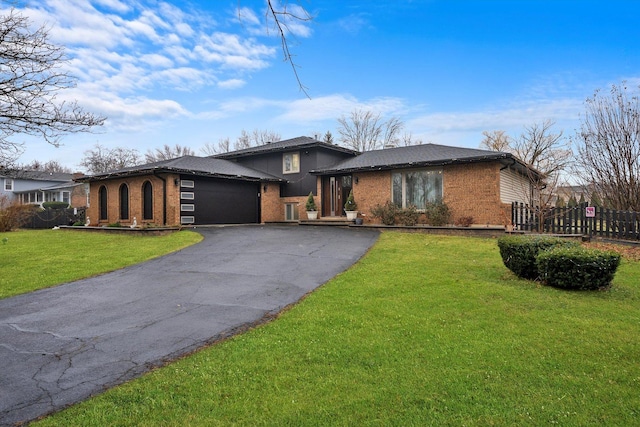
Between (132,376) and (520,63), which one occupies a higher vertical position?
(520,63)

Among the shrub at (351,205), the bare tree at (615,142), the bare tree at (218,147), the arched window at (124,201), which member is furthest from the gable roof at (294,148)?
the bare tree at (218,147)

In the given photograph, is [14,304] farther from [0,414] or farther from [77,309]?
[0,414]

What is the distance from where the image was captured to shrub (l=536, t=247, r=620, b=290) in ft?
20.5

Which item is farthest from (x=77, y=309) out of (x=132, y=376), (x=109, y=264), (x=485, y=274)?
(x=485, y=274)

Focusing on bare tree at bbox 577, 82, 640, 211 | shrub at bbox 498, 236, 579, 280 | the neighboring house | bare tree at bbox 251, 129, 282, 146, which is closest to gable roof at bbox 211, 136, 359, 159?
bare tree at bbox 577, 82, 640, 211

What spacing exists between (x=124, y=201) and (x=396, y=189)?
1442cm

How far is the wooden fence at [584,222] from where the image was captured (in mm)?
12570

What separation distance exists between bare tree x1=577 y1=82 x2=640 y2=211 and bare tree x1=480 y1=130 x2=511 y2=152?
22226 millimetres

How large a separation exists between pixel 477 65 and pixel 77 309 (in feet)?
49.9

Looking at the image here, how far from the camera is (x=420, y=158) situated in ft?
57.0

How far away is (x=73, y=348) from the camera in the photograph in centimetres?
411

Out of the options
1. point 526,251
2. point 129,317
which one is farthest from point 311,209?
point 129,317

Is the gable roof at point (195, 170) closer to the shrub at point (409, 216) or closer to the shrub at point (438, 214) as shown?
the shrub at point (409, 216)

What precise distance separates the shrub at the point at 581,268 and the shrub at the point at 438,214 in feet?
30.2
